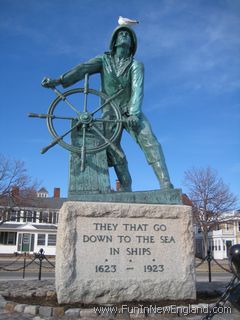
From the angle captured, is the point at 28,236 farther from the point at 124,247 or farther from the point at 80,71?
the point at 124,247

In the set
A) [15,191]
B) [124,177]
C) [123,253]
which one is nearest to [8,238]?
[15,191]

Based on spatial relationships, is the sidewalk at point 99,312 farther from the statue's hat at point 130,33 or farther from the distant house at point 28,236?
the distant house at point 28,236

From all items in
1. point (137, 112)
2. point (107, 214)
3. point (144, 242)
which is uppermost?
point (137, 112)

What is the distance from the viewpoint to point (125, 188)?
7137 mm

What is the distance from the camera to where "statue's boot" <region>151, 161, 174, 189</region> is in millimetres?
6492

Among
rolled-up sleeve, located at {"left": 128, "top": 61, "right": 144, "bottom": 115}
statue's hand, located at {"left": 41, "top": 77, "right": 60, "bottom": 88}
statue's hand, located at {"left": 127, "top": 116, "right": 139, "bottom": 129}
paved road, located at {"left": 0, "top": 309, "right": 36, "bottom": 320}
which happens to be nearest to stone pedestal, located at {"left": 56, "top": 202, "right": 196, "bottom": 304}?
paved road, located at {"left": 0, "top": 309, "right": 36, "bottom": 320}

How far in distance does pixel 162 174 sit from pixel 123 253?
1535 millimetres

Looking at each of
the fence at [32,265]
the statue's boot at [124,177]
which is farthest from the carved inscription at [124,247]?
the fence at [32,265]

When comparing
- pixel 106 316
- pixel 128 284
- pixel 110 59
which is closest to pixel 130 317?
pixel 106 316

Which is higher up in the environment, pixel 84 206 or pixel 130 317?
pixel 84 206

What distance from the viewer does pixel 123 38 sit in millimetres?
7328

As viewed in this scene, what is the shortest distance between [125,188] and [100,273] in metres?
1.90

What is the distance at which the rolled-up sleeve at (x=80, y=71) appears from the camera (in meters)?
7.18

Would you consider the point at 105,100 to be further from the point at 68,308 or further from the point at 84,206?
the point at 68,308
